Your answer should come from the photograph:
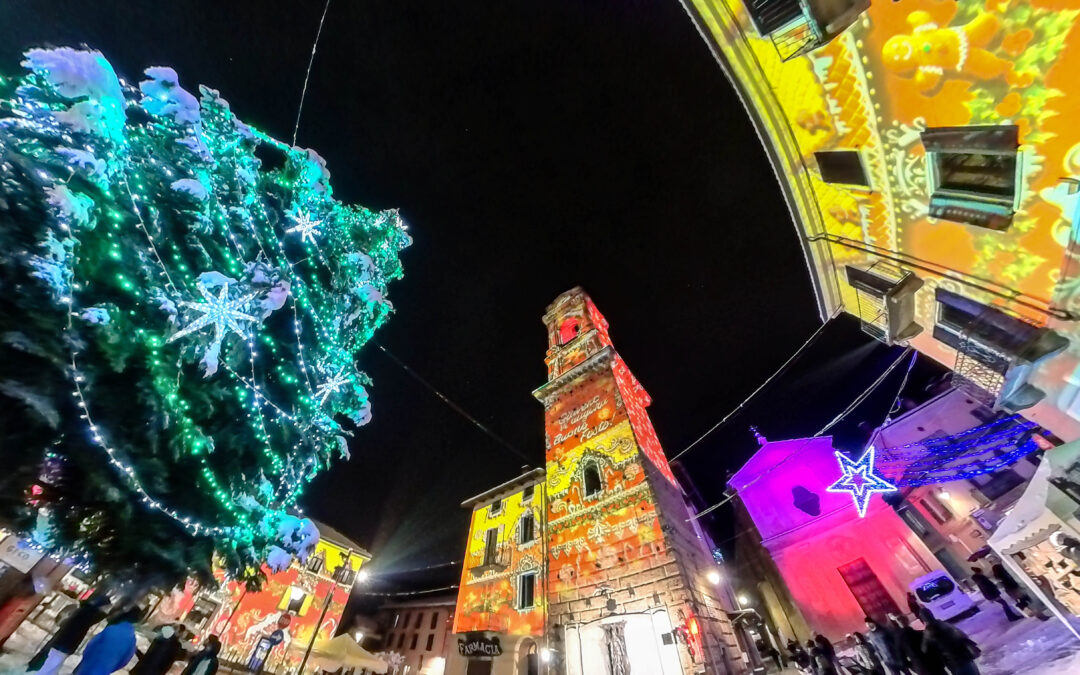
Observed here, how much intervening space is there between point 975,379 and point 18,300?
14.6 metres

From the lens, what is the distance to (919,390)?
21156mm

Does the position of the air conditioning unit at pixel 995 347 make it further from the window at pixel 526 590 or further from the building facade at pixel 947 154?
the window at pixel 526 590

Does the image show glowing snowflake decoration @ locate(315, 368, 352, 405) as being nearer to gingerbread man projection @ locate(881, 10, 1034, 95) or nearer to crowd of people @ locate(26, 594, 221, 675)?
crowd of people @ locate(26, 594, 221, 675)

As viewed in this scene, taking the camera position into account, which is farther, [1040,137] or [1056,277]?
[1056,277]

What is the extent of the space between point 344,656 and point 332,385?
50.4 feet

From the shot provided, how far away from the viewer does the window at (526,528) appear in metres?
17.5

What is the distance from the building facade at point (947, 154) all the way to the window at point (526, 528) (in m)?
16.1

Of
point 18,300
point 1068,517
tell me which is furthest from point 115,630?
point 1068,517

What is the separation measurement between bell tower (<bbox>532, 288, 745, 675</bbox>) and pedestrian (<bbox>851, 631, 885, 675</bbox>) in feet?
10.1

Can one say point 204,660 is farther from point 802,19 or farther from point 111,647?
point 802,19

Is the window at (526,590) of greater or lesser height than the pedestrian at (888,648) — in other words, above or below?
above

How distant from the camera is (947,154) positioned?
19.7ft

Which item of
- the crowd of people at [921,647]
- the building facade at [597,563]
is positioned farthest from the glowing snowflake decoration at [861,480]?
the building facade at [597,563]

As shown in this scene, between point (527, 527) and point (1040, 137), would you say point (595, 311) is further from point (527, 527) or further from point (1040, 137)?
point (1040, 137)
